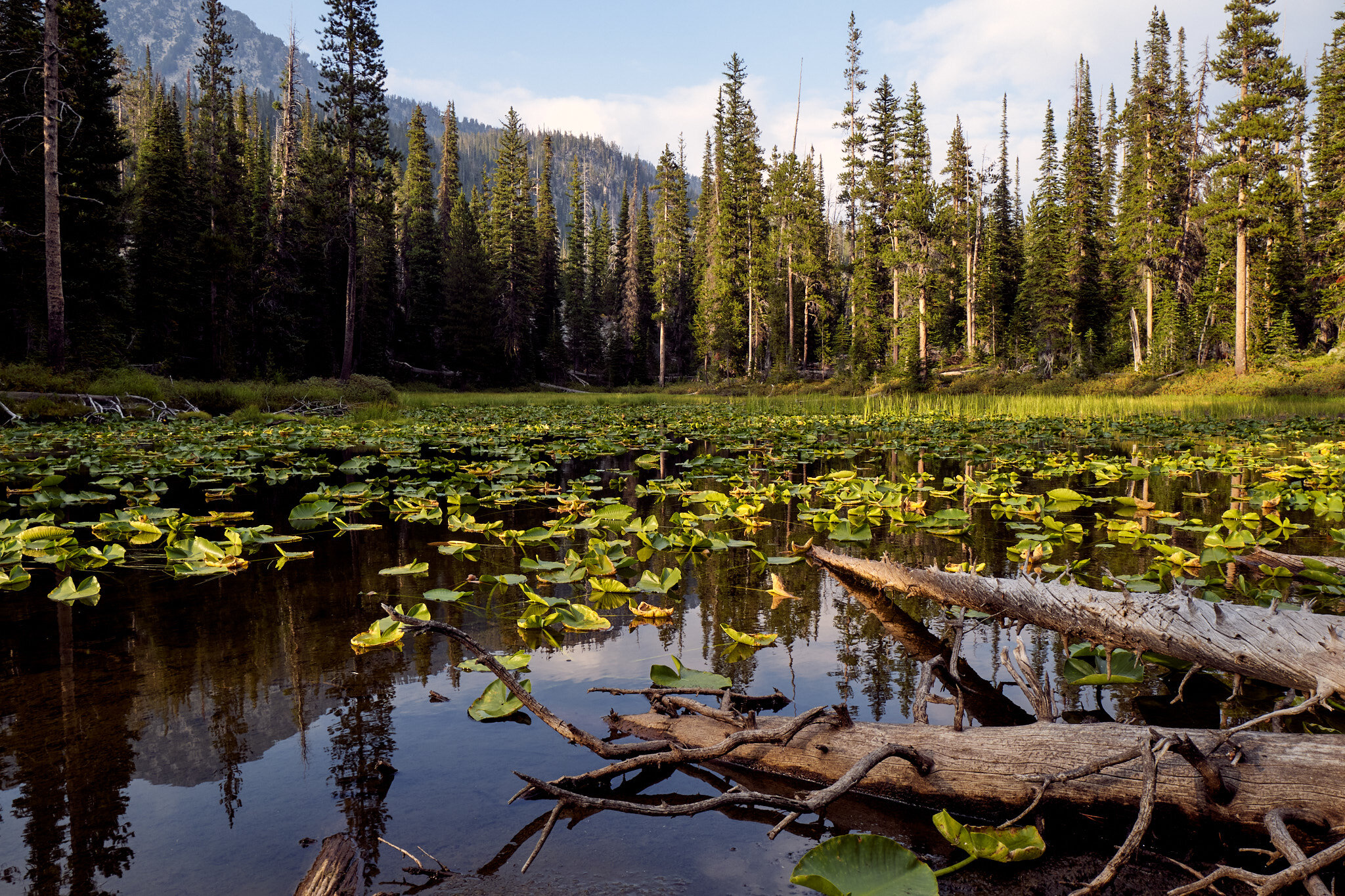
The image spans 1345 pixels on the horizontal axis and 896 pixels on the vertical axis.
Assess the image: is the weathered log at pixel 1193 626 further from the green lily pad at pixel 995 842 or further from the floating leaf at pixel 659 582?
the floating leaf at pixel 659 582

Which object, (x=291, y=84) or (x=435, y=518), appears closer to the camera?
(x=435, y=518)

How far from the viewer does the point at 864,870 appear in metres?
1.28

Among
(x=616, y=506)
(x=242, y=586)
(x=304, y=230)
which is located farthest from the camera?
(x=304, y=230)

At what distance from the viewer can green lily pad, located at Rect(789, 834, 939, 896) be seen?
1.23 metres

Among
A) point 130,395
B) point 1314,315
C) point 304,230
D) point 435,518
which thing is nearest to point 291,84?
point 304,230

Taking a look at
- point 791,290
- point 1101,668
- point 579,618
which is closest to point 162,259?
point 579,618

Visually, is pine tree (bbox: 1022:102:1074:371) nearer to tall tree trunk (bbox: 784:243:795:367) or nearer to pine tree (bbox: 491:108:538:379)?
tall tree trunk (bbox: 784:243:795:367)

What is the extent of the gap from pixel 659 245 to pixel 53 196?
33.8 meters

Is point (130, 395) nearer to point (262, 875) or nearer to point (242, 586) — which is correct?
point (242, 586)

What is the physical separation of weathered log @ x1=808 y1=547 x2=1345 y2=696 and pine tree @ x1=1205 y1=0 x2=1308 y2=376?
30537mm

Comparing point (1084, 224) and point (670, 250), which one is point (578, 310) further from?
point (1084, 224)

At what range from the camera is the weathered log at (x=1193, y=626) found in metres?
1.88

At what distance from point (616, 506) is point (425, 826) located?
325cm

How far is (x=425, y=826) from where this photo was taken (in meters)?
1.60
